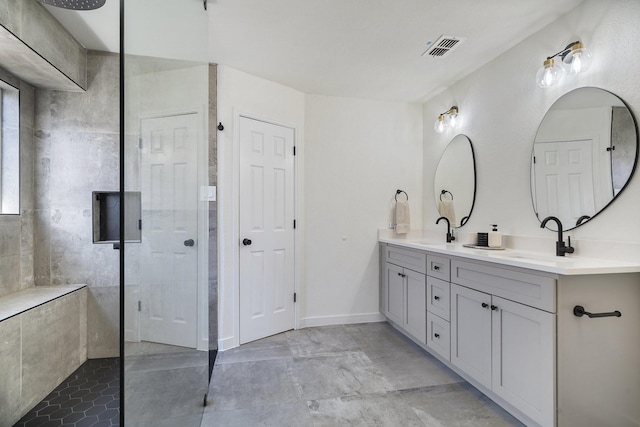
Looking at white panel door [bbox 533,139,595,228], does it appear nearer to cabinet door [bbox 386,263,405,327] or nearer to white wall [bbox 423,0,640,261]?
white wall [bbox 423,0,640,261]

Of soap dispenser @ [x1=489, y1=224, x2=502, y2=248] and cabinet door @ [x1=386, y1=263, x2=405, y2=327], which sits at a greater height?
soap dispenser @ [x1=489, y1=224, x2=502, y2=248]

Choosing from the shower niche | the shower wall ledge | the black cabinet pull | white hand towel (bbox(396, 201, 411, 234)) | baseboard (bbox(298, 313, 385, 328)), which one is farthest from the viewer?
white hand towel (bbox(396, 201, 411, 234))

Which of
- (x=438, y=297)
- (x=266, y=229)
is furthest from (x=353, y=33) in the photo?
(x=438, y=297)

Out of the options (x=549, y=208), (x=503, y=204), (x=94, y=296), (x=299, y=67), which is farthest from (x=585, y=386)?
(x=94, y=296)

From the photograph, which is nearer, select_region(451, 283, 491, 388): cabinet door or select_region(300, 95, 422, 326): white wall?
select_region(451, 283, 491, 388): cabinet door

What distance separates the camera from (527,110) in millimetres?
2328

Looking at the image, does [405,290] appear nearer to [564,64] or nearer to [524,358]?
[524,358]

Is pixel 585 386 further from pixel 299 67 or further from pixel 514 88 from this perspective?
pixel 299 67

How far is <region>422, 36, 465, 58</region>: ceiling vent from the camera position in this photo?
2.35 meters

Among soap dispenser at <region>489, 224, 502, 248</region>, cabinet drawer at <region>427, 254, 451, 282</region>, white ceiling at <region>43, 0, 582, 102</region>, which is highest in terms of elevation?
white ceiling at <region>43, 0, 582, 102</region>

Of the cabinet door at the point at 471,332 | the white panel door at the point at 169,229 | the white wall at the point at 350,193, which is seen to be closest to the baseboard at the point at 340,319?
the white wall at the point at 350,193

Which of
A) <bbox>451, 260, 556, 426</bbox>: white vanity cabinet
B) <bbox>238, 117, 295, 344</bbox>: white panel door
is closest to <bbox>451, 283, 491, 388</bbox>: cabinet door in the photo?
<bbox>451, 260, 556, 426</bbox>: white vanity cabinet

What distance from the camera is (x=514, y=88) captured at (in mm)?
2441

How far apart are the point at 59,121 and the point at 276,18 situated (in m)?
1.85
